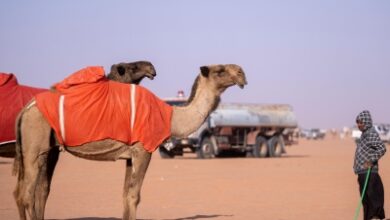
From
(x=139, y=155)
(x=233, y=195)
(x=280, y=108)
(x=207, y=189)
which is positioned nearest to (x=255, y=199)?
(x=233, y=195)

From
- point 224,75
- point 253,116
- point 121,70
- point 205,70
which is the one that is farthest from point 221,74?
point 253,116

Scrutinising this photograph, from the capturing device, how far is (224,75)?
1197cm

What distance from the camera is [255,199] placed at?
1795 centimetres

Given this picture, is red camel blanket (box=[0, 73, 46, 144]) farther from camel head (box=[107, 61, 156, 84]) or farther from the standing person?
the standing person

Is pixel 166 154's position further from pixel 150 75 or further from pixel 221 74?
pixel 221 74

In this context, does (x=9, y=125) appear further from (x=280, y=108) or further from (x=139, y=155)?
(x=280, y=108)

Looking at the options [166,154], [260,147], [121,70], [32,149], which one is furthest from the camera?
[260,147]

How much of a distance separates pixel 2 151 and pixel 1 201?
5528 mm

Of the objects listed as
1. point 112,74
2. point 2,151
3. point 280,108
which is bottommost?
point 280,108

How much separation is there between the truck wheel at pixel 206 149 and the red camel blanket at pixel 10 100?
27030 mm

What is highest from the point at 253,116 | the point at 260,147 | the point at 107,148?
the point at 107,148

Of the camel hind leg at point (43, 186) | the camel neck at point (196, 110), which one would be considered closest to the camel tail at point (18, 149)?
the camel hind leg at point (43, 186)

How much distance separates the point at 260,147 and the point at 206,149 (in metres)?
3.80

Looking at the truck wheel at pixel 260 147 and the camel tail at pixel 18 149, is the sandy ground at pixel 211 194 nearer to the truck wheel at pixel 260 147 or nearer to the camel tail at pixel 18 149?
the camel tail at pixel 18 149
